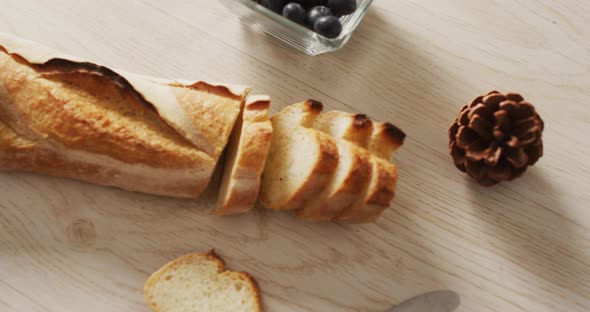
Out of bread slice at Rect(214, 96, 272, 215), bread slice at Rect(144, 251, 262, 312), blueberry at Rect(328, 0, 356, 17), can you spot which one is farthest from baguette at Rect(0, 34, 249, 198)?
blueberry at Rect(328, 0, 356, 17)

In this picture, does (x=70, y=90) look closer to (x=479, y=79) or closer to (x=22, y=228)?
(x=22, y=228)

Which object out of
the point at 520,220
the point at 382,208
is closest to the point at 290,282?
the point at 382,208

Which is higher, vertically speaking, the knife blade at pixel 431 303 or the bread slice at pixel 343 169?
the bread slice at pixel 343 169

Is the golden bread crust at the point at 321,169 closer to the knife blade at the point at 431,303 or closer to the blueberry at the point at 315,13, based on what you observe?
the blueberry at the point at 315,13

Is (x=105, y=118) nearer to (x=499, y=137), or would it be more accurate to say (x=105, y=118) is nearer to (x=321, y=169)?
(x=321, y=169)

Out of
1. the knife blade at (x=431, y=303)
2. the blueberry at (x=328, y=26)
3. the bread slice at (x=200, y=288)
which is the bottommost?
the knife blade at (x=431, y=303)

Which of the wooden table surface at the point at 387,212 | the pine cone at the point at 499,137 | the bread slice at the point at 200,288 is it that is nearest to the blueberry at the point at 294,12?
the wooden table surface at the point at 387,212

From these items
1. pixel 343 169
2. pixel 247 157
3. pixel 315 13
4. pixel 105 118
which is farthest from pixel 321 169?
pixel 105 118

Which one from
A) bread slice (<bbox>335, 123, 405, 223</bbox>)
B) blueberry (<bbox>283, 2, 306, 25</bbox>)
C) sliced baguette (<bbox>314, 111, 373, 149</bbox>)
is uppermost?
blueberry (<bbox>283, 2, 306, 25</bbox>)

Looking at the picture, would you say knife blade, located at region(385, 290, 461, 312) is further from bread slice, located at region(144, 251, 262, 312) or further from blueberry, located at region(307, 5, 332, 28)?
blueberry, located at region(307, 5, 332, 28)
